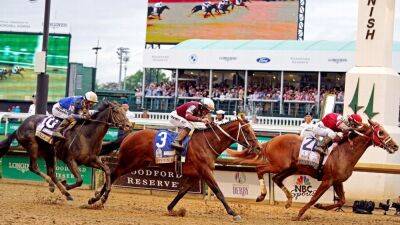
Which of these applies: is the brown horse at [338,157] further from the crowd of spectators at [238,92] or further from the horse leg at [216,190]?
the crowd of spectators at [238,92]

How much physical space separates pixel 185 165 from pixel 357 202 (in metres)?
5.03

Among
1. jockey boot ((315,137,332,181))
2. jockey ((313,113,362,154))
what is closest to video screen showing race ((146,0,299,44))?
jockey ((313,113,362,154))

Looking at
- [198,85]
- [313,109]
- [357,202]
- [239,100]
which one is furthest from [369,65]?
[198,85]

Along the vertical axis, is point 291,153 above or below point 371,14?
below

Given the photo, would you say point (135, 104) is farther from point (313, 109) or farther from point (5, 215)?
point (5, 215)

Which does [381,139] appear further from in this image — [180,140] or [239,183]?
[239,183]

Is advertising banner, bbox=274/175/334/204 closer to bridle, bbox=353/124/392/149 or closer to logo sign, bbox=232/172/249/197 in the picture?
logo sign, bbox=232/172/249/197

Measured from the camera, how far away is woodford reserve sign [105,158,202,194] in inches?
797

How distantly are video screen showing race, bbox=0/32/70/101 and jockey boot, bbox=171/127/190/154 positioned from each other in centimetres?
2409

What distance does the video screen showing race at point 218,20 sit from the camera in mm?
48250

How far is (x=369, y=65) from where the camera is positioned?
21.5m

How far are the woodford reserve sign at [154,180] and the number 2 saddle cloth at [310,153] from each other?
4325 millimetres

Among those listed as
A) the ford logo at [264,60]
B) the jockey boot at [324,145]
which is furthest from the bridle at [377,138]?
the ford logo at [264,60]

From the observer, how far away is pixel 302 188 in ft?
63.1
